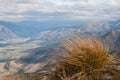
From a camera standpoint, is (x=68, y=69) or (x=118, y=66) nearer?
(x=68, y=69)

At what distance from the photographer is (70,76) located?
29.0ft

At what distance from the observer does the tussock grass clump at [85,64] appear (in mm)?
8688

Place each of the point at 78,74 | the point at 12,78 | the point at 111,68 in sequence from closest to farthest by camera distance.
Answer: the point at 78,74
the point at 111,68
the point at 12,78

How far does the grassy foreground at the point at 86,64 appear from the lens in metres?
8.69

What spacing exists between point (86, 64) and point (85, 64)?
0.03 meters

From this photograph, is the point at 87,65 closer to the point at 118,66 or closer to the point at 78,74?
the point at 78,74

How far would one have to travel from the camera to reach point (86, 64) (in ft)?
28.5

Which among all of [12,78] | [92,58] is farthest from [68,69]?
[12,78]

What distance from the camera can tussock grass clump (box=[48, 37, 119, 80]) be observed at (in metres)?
8.69

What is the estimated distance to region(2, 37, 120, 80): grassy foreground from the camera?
8688 mm

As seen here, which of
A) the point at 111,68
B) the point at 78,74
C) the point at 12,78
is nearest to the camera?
the point at 78,74

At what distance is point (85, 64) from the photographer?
28.5ft

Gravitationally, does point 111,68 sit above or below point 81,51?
below

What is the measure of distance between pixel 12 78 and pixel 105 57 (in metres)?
3.98
